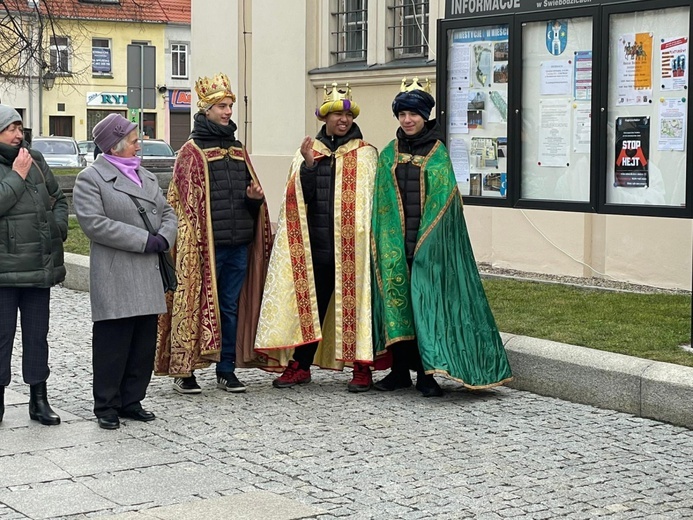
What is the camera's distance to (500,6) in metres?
11.3

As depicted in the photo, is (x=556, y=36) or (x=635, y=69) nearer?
(x=635, y=69)

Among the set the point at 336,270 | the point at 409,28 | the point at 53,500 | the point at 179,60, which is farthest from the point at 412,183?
the point at 179,60

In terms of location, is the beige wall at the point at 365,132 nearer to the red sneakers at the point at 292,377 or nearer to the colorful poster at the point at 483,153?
the colorful poster at the point at 483,153

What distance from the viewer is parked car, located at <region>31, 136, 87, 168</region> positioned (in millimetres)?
35656

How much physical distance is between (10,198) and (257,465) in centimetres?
199

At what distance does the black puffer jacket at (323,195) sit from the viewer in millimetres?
8211

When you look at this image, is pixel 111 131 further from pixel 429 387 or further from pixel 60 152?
pixel 60 152

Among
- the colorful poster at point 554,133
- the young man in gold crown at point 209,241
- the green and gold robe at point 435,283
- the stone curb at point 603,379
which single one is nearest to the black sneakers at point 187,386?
the young man in gold crown at point 209,241

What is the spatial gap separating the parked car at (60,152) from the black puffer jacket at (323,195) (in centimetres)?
2792

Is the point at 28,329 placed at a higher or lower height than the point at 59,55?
lower

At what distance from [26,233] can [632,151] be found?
215 inches

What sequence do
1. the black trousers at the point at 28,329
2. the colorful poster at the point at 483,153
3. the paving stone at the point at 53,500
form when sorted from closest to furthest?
the paving stone at the point at 53,500
the black trousers at the point at 28,329
the colorful poster at the point at 483,153

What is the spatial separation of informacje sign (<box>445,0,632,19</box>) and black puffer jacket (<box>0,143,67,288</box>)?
5185mm

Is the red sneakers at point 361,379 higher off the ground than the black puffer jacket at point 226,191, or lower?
lower
